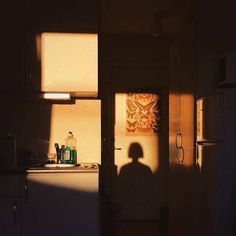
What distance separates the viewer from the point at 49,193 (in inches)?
110

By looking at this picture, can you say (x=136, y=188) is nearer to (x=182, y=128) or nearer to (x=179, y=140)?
(x=179, y=140)

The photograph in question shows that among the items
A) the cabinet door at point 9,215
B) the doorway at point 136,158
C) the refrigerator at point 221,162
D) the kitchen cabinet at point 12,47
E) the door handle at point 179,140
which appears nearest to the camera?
the refrigerator at point 221,162

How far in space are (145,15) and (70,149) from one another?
1820 millimetres

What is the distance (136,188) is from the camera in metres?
4.75

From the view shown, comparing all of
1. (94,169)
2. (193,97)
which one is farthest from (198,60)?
(94,169)

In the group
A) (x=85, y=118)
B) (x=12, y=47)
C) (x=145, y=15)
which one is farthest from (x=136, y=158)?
(x=12, y=47)

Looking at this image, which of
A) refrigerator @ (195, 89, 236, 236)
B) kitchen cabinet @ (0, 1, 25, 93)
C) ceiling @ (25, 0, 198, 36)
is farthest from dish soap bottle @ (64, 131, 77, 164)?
refrigerator @ (195, 89, 236, 236)

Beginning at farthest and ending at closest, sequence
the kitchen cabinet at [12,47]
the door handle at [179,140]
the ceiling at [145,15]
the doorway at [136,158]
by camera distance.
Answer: the doorway at [136,158] < the ceiling at [145,15] < the door handle at [179,140] < the kitchen cabinet at [12,47]

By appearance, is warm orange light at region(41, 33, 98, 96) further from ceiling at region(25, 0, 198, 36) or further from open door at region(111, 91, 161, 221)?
open door at region(111, 91, 161, 221)

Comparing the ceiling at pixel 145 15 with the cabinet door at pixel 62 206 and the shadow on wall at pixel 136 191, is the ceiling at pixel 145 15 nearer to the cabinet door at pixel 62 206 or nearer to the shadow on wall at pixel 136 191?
the shadow on wall at pixel 136 191

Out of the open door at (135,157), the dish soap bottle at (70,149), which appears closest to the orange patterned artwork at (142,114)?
the open door at (135,157)

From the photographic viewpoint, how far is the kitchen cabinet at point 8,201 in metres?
2.74

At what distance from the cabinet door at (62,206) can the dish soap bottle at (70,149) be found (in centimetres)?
38

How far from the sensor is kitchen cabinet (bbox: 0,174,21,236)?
2742 millimetres
